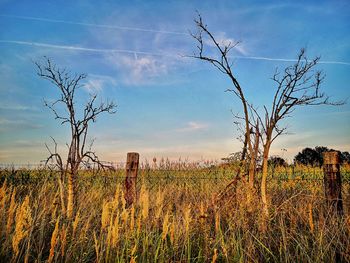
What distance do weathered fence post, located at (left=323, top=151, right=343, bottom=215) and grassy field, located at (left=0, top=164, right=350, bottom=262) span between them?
0.30 m

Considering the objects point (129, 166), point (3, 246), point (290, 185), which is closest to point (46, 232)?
point (3, 246)

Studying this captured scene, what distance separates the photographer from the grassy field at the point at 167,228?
10.7 feet

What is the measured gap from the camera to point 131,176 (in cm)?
702

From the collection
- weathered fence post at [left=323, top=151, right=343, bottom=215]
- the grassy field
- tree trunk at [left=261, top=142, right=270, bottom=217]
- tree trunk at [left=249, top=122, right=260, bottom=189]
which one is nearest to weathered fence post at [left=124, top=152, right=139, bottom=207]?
the grassy field

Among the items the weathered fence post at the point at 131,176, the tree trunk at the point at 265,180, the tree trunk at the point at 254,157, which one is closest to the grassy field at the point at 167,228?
the tree trunk at the point at 265,180

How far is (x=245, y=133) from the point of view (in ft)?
22.2

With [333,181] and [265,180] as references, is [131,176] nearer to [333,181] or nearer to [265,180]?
[265,180]

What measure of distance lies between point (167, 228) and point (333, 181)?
4.44m

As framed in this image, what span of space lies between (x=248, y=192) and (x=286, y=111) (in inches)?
65.3

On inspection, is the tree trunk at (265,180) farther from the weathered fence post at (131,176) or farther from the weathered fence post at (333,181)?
the weathered fence post at (131,176)

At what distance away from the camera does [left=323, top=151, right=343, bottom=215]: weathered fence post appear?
6086 mm

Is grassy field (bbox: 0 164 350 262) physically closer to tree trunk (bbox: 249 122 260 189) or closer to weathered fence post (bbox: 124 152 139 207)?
tree trunk (bbox: 249 122 260 189)

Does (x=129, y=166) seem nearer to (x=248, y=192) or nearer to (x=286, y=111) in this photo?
A: (x=248, y=192)

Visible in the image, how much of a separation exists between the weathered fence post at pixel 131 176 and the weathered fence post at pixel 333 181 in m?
3.73
